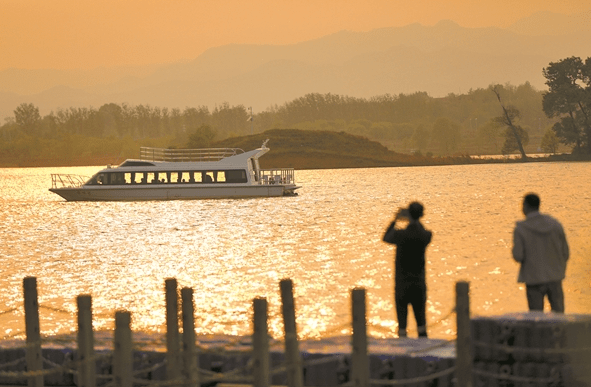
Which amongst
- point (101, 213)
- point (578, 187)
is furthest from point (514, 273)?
point (578, 187)

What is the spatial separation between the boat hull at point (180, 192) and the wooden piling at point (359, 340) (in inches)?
2079

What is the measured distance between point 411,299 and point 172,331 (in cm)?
311

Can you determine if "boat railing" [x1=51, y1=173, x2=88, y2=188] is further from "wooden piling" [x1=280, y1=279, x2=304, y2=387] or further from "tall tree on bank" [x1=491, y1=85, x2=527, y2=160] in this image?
"tall tree on bank" [x1=491, y1=85, x2=527, y2=160]

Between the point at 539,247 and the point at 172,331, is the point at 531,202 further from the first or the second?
the point at 172,331

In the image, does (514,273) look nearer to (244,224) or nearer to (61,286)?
(61,286)

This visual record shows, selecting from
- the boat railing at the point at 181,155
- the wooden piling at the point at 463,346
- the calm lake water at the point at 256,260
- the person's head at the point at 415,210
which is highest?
the boat railing at the point at 181,155

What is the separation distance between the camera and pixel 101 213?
62.4 meters

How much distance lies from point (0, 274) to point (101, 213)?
108ft

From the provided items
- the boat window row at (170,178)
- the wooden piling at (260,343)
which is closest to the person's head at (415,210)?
the wooden piling at (260,343)

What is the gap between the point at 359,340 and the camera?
7.92m

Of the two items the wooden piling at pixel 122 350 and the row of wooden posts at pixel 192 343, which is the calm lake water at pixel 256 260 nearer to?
the row of wooden posts at pixel 192 343

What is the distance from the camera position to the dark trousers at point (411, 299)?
1078 cm

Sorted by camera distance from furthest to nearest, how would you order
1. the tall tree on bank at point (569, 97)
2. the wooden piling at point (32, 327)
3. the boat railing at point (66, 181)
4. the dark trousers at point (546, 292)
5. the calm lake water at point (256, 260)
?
the tall tree on bank at point (569, 97), the boat railing at point (66, 181), the calm lake water at point (256, 260), the dark trousers at point (546, 292), the wooden piling at point (32, 327)

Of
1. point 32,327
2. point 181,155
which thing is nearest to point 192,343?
point 32,327
